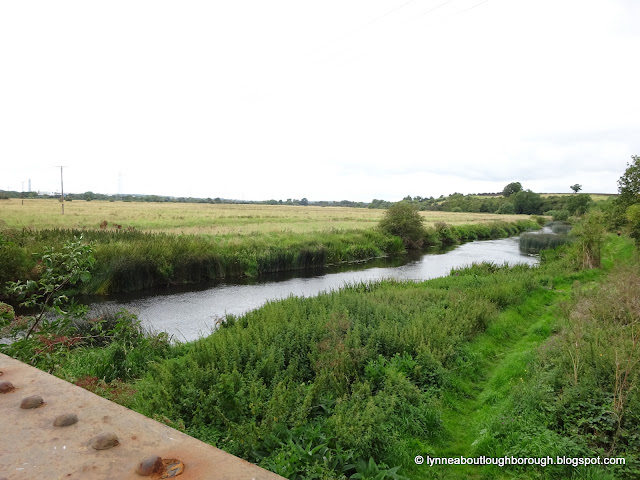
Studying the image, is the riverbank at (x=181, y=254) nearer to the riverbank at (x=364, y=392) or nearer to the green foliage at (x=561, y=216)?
the riverbank at (x=364, y=392)

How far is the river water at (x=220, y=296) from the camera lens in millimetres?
12672

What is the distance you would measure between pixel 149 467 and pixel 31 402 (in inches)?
22.3

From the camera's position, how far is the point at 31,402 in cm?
119

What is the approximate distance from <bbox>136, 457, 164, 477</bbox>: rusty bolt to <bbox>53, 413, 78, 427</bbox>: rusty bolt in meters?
0.34

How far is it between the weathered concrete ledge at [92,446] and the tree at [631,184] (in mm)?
32121

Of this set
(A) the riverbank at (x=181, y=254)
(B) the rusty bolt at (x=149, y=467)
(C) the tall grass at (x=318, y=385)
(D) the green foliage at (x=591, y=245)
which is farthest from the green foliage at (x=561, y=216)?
(B) the rusty bolt at (x=149, y=467)

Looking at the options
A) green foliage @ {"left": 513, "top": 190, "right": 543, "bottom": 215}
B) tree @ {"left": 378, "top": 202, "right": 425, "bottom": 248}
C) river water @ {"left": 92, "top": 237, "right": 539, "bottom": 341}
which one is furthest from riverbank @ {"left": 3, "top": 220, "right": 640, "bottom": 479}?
green foliage @ {"left": 513, "top": 190, "right": 543, "bottom": 215}

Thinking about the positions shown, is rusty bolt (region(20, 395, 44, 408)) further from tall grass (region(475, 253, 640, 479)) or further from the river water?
the river water

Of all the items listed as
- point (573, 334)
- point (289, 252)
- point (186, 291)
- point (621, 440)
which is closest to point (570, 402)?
point (621, 440)

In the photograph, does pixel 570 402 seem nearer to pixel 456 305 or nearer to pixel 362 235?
pixel 456 305

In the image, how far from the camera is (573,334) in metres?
6.69

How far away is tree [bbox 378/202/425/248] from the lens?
3500 cm

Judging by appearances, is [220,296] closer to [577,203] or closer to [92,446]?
[92,446]

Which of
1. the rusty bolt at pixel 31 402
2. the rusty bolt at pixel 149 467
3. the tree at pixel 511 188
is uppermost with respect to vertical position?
the tree at pixel 511 188
